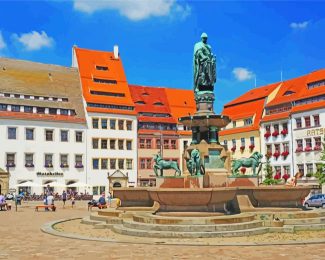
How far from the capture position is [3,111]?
185 feet

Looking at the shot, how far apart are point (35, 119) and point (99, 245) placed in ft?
155

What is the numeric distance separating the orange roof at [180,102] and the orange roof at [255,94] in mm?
5511

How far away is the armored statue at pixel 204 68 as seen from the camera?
22812 mm

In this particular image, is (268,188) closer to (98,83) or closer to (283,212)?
(283,212)

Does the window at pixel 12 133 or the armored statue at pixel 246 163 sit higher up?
the window at pixel 12 133

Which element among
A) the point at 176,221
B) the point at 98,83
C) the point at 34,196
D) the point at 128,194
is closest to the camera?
the point at 176,221

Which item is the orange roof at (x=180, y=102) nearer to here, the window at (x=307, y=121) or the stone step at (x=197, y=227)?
the window at (x=307, y=121)

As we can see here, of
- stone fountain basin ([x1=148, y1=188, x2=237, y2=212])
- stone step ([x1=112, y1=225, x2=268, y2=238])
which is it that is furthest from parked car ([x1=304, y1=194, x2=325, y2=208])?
stone step ([x1=112, y1=225, x2=268, y2=238])

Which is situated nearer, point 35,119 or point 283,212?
point 283,212

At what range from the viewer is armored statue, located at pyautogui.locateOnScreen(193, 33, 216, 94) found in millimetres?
22812

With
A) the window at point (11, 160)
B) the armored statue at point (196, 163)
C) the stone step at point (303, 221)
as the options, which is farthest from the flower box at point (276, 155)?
the stone step at point (303, 221)

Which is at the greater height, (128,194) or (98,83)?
(98,83)

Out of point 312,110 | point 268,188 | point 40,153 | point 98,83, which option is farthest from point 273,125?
point 268,188

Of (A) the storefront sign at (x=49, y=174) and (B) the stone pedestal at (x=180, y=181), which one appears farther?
(A) the storefront sign at (x=49, y=174)
